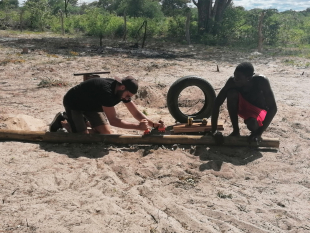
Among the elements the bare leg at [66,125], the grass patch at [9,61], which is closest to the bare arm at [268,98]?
the bare leg at [66,125]

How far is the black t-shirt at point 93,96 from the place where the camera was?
460 centimetres

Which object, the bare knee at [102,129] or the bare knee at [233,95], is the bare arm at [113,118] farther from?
the bare knee at [233,95]

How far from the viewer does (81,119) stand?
5.09m

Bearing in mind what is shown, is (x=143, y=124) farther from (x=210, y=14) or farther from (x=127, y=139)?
(x=210, y=14)

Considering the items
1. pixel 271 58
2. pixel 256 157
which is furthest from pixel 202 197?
pixel 271 58

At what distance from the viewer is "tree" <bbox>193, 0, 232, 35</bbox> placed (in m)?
23.6

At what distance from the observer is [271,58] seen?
15.2m

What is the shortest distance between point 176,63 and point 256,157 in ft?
29.7

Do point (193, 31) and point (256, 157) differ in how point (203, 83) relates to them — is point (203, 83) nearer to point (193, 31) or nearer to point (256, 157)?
point (256, 157)

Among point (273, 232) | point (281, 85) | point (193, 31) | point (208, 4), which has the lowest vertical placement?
point (273, 232)

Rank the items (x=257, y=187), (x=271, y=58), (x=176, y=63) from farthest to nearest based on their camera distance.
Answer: (x=271, y=58) < (x=176, y=63) < (x=257, y=187)

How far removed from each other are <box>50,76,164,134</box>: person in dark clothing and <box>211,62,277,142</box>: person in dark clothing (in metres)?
1.08

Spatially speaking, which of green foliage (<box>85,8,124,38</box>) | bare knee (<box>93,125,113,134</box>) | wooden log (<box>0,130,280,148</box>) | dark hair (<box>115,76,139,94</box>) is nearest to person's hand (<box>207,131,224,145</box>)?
wooden log (<box>0,130,280,148</box>)

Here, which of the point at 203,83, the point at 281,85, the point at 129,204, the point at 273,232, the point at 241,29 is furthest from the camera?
the point at 241,29
